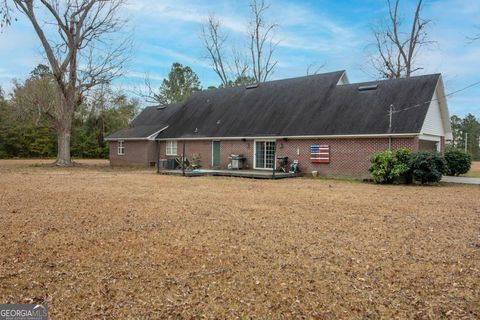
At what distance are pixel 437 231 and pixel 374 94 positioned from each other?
13550 mm

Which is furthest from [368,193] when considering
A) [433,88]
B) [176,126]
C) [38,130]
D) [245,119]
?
[38,130]

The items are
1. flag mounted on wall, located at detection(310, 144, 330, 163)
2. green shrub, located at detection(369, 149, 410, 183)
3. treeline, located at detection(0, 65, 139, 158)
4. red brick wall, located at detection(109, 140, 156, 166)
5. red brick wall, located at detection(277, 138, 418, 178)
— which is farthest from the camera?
treeline, located at detection(0, 65, 139, 158)

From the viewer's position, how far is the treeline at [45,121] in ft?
118

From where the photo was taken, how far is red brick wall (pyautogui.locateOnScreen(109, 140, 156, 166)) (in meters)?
26.9

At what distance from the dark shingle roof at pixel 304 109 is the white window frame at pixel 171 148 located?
1.79ft

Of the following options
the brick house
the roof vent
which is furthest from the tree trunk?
the roof vent

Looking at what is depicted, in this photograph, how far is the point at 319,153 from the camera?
1852cm

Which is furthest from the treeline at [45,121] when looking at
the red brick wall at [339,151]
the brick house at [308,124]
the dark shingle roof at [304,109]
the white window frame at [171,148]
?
the red brick wall at [339,151]

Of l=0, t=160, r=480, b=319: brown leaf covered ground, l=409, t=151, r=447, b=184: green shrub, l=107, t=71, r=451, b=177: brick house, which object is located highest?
l=107, t=71, r=451, b=177: brick house

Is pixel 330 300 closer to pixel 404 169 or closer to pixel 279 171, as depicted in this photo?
pixel 404 169

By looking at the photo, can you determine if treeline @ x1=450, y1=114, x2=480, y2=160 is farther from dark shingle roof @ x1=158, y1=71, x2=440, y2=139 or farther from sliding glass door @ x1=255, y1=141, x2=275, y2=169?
sliding glass door @ x1=255, y1=141, x2=275, y2=169

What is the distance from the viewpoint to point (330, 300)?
12.3 feet

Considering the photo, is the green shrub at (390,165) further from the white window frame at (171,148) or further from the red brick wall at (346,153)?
the white window frame at (171,148)

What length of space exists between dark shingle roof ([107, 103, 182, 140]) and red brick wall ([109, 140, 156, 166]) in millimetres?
602
